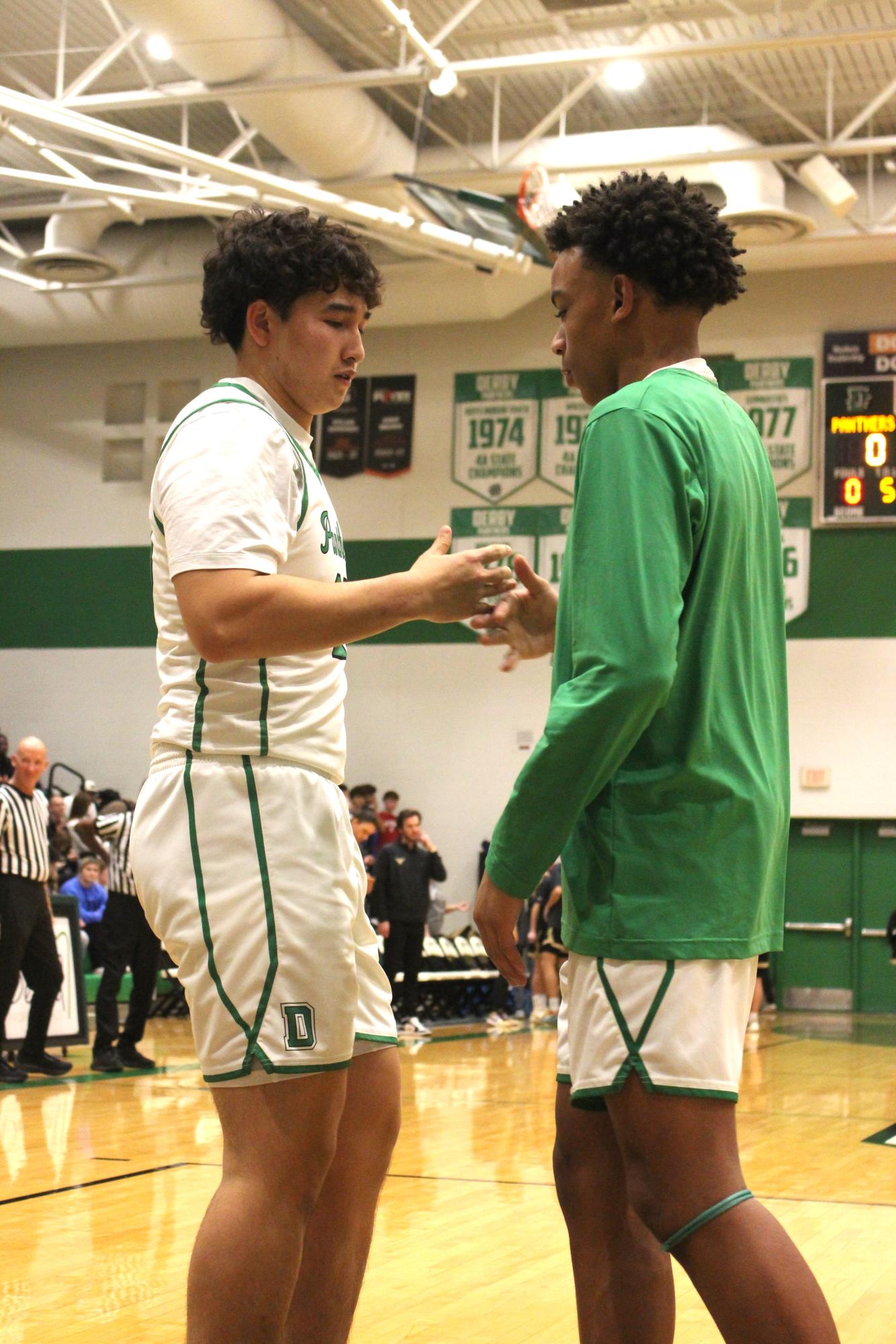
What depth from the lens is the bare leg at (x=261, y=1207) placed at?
2.08 metres

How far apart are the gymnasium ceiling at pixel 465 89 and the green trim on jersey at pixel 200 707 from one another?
9.55 metres

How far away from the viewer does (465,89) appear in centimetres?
1523

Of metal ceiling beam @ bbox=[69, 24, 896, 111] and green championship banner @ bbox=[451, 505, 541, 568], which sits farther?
green championship banner @ bbox=[451, 505, 541, 568]

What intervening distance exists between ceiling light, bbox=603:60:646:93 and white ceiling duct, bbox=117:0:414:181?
2174 millimetres

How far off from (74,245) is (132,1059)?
34.7 feet

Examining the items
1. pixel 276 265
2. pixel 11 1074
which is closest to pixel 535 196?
pixel 11 1074

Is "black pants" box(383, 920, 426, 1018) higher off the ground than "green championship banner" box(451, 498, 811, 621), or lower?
lower

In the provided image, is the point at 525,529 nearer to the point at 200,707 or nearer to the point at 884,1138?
the point at 884,1138

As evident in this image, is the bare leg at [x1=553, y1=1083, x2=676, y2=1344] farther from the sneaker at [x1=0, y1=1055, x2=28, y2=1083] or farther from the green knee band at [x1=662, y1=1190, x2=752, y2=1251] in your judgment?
the sneaker at [x1=0, y1=1055, x2=28, y2=1083]

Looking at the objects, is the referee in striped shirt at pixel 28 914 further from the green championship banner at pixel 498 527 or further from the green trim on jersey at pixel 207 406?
the green championship banner at pixel 498 527

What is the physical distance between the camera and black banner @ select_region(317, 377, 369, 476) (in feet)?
63.4

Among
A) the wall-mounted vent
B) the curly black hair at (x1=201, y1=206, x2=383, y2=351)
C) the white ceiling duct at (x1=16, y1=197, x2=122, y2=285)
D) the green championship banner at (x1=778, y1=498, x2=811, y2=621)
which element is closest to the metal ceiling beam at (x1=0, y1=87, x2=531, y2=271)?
the white ceiling duct at (x1=16, y1=197, x2=122, y2=285)

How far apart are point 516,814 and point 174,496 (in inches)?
27.7

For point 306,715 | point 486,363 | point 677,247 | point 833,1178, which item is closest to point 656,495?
point 677,247
